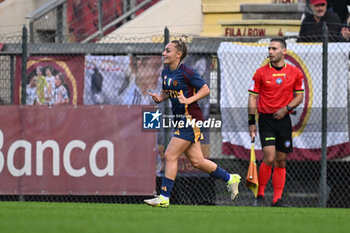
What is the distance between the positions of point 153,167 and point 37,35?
529cm

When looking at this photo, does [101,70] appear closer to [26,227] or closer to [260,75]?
[260,75]

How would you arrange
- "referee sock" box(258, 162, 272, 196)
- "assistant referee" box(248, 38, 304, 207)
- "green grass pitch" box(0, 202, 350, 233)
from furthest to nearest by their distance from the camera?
"referee sock" box(258, 162, 272, 196) → "assistant referee" box(248, 38, 304, 207) → "green grass pitch" box(0, 202, 350, 233)

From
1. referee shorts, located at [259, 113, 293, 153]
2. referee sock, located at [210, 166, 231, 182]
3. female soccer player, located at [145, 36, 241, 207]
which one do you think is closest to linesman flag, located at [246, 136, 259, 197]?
referee shorts, located at [259, 113, 293, 153]

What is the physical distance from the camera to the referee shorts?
457 inches

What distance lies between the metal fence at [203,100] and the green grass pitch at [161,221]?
2.71 meters

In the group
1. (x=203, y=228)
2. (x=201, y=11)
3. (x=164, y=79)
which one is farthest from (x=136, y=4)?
(x=203, y=228)

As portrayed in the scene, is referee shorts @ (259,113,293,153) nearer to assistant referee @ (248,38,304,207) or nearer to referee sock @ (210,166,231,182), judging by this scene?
assistant referee @ (248,38,304,207)

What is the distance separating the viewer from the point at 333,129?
12.7m

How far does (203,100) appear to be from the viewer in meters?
12.8

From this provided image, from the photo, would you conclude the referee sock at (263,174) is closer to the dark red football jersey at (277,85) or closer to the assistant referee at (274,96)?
the assistant referee at (274,96)

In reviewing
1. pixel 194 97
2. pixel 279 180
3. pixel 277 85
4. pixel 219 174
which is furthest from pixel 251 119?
pixel 194 97

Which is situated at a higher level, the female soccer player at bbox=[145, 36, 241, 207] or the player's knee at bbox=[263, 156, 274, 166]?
the female soccer player at bbox=[145, 36, 241, 207]

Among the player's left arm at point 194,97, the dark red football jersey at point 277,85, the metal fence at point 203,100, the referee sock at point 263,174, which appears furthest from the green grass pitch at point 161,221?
the metal fence at point 203,100

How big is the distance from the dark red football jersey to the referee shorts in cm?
15
